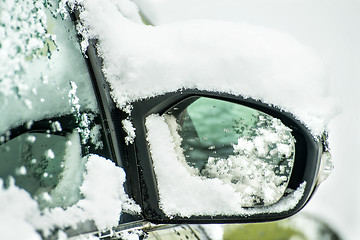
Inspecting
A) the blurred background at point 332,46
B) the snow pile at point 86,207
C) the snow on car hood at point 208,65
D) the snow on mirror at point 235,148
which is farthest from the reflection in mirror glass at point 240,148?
the blurred background at point 332,46

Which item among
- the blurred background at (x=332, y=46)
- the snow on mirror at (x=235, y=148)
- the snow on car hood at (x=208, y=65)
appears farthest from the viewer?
the blurred background at (x=332, y=46)

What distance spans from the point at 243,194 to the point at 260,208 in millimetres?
78

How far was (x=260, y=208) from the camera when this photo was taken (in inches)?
53.2

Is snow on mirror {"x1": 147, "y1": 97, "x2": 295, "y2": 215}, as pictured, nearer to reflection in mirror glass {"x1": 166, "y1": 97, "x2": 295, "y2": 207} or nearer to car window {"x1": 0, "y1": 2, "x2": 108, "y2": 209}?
reflection in mirror glass {"x1": 166, "y1": 97, "x2": 295, "y2": 207}

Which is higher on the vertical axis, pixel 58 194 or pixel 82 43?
pixel 82 43

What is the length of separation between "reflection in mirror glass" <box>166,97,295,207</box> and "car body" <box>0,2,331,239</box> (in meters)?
0.02

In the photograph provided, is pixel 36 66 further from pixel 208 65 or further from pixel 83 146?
pixel 208 65

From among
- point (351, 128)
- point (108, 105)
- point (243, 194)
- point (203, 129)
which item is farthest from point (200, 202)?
point (351, 128)

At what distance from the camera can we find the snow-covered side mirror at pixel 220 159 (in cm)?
126

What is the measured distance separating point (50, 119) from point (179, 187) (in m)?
0.49

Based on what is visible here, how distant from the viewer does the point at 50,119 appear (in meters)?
1.09

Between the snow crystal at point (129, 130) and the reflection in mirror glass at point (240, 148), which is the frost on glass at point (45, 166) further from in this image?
the reflection in mirror glass at point (240, 148)

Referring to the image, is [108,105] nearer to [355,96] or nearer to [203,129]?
[203,129]

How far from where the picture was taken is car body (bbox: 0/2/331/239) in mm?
1002
